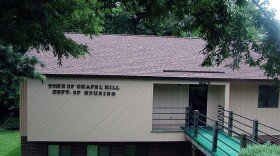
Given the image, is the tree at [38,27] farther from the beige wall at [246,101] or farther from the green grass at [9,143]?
the beige wall at [246,101]

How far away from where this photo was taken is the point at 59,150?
1471 cm

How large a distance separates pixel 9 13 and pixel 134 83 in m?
7.84

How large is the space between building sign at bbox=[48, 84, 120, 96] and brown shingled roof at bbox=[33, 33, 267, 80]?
0.52 m

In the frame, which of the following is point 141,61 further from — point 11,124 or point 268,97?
point 11,124

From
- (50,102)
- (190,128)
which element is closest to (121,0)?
(50,102)

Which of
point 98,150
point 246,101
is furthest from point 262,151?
point 246,101

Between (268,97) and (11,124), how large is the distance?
16504 millimetres

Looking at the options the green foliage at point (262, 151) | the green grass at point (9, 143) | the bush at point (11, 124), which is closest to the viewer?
the green foliage at point (262, 151)

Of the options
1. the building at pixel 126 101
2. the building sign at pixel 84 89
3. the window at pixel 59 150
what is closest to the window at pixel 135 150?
the building at pixel 126 101

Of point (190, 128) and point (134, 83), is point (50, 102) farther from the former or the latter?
point (190, 128)

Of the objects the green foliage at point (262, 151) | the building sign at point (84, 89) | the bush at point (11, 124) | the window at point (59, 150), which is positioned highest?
the building sign at point (84, 89)

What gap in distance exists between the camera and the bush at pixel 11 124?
23719 millimetres

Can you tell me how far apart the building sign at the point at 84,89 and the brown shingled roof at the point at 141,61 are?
52cm

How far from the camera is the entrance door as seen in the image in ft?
51.3
